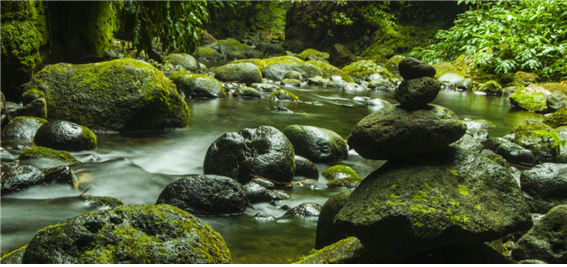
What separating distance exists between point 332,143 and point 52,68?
501cm

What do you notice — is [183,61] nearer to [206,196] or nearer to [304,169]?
[304,169]

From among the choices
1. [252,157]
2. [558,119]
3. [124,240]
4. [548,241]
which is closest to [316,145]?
[252,157]

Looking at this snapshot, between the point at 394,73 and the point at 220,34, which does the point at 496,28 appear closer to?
the point at 394,73

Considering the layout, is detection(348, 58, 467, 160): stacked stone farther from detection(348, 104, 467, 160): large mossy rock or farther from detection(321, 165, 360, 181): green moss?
detection(321, 165, 360, 181): green moss

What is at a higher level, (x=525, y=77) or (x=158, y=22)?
(x=158, y=22)

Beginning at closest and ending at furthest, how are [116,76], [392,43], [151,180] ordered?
[151,180]
[116,76]
[392,43]

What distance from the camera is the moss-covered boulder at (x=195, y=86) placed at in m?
12.8

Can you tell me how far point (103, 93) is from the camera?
782 cm

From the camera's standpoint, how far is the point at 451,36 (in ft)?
80.4

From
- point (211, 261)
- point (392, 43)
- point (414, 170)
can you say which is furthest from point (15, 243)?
point (392, 43)

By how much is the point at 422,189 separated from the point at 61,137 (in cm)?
552

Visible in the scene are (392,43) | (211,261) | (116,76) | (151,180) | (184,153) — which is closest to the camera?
(211,261)

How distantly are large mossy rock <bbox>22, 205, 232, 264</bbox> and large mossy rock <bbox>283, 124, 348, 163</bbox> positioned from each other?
4462 mm

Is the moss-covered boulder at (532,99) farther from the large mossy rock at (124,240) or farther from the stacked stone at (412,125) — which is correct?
the large mossy rock at (124,240)
